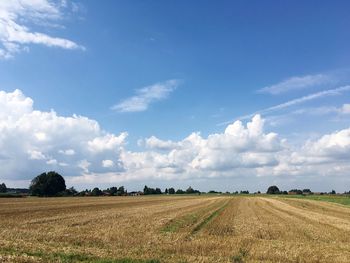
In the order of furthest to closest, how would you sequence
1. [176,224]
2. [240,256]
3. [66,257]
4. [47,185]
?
[47,185], [176,224], [240,256], [66,257]

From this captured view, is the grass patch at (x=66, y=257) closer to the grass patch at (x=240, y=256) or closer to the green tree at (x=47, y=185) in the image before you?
the grass patch at (x=240, y=256)

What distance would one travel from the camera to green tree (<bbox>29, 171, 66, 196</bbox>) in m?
164

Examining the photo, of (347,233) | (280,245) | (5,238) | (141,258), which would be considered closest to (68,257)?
(141,258)

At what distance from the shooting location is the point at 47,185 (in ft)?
539

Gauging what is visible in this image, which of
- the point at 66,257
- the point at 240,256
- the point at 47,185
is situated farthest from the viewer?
the point at 47,185

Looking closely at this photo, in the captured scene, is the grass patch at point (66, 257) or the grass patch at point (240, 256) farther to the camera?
the grass patch at point (240, 256)

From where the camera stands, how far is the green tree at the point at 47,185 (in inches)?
6437

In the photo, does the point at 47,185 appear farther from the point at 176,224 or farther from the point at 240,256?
the point at 240,256

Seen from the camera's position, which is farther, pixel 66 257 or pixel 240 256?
pixel 240 256

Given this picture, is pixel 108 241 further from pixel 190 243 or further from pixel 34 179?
pixel 34 179

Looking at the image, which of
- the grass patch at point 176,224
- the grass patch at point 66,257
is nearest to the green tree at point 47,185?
the grass patch at point 176,224

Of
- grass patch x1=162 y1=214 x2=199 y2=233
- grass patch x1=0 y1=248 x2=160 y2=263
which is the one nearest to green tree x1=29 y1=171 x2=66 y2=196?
grass patch x1=162 y1=214 x2=199 y2=233

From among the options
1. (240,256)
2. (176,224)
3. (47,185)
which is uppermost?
(47,185)

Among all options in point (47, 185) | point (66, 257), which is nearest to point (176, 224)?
point (66, 257)
